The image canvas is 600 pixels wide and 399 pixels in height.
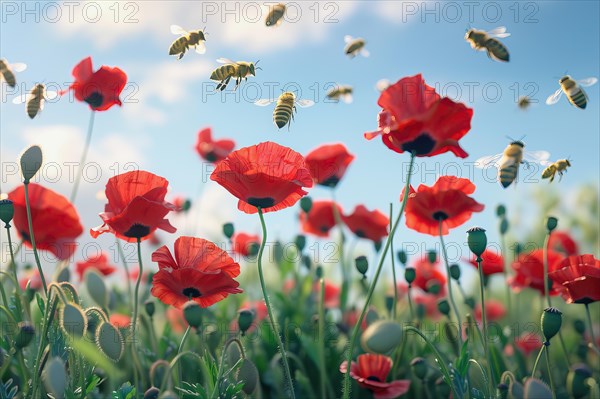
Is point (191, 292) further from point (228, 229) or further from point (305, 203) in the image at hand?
point (305, 203)

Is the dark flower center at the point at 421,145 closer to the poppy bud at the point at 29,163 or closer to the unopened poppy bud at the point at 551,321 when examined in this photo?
the unopened poppy bud at the point at 551,321

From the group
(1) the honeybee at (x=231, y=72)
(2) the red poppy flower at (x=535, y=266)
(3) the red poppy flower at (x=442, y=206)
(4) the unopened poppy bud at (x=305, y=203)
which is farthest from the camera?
(4) the unopened poppy bud at (x=305, y=203)

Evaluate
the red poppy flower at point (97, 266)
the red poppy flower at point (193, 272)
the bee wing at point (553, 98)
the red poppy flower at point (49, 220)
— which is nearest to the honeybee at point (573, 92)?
the bee wing at point (553, 98)

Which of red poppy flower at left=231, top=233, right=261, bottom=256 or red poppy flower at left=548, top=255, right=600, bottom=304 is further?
red poppy flower at left=231, top=233, right=261, bottom=256

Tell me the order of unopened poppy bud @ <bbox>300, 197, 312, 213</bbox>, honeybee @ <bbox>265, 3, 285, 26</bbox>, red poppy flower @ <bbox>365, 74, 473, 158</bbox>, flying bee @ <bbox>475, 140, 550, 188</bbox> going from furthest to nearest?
1. unopened poppy bud @ <bbox>300, 197, 312, 213</bbox>
2. honeybee @ <bbox>265, 3, 285, 26</bbox>
3. flying bee @ <bbox>475, 140, 550, 188</bbox>
4. red poppy flower @ <bbox>365, 74, 473, 158</bbox>

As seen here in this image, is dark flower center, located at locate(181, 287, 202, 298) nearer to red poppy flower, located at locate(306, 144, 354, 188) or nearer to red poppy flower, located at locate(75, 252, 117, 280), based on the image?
red poppy flower, located at locate(306, 144, 354, 188)

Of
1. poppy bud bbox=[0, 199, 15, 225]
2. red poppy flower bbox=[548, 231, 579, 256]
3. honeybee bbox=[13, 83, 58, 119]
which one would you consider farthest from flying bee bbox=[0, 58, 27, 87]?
red poppy flower bbox=[548, 231, 579, 256]
